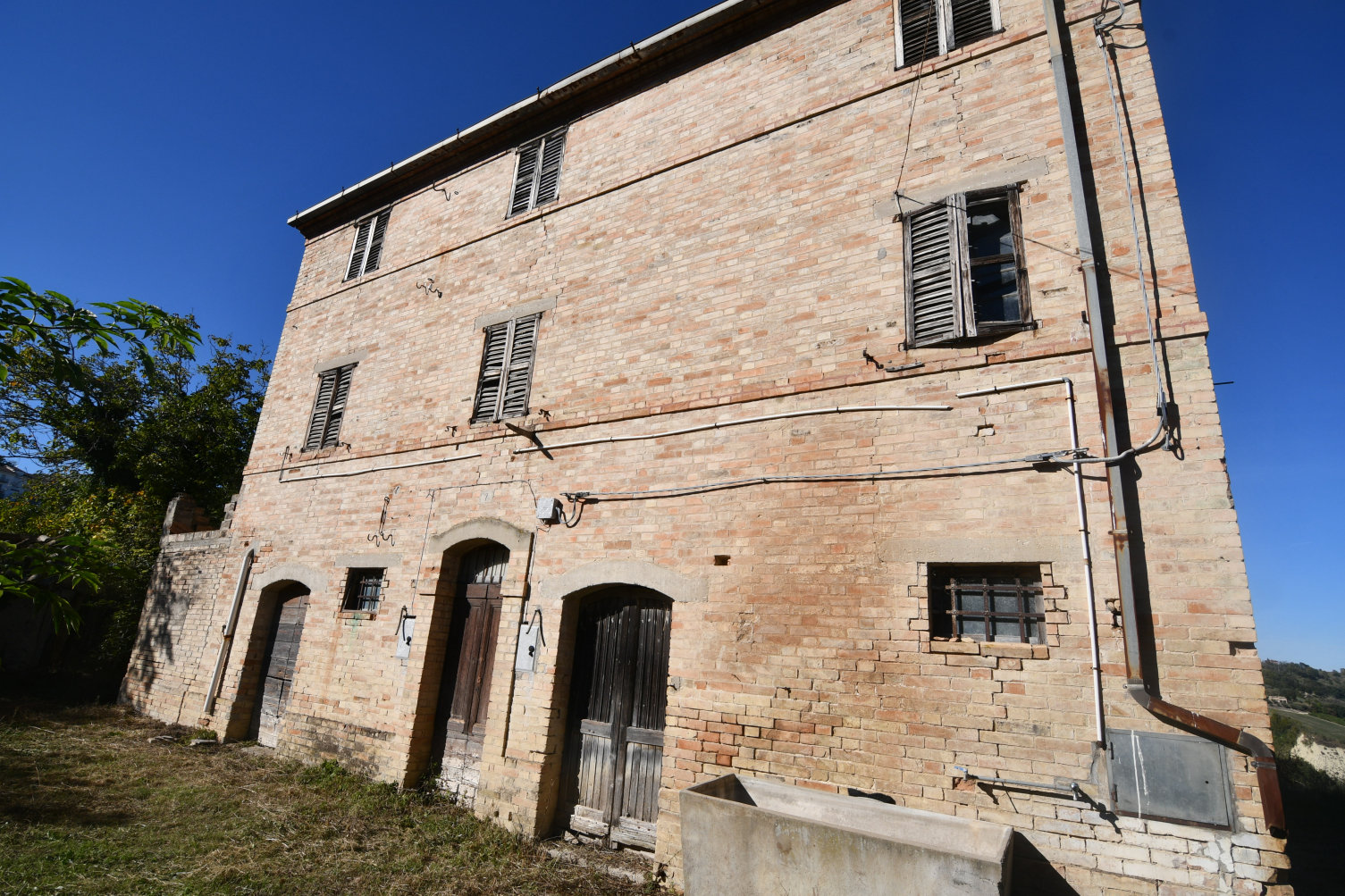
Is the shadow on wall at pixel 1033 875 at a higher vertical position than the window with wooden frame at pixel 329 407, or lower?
lower

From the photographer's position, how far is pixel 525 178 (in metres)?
10.1

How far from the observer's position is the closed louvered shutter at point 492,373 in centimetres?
877

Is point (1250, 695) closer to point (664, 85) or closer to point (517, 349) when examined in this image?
point (517, 349)

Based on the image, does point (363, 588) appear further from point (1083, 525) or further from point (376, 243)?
point (1083, 525)

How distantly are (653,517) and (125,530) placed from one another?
13.0 m

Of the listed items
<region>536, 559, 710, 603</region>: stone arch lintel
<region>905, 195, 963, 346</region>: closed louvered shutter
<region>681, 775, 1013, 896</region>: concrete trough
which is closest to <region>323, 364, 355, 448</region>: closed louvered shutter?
<region>536, 559, 710, 603</region>: stone arch lintel

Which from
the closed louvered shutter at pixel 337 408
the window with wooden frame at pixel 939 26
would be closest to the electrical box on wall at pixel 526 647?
the closed louvered shutter at pixel 337 408

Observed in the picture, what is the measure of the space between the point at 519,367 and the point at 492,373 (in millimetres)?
510

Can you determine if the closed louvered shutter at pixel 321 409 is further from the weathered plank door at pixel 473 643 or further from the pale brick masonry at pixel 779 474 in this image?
the weathered plank door at pixel 473 643

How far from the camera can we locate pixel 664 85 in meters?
9.01

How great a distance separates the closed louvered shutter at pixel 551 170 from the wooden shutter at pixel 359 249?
4.20 metres

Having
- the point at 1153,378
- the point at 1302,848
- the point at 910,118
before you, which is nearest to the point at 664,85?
the point at 910,118

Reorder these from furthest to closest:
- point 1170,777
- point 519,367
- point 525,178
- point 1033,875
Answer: point 525,178 → point 519,367 → point 1033,875 → point 1170,777

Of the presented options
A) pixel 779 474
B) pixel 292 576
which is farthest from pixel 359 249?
pixel 779 474
